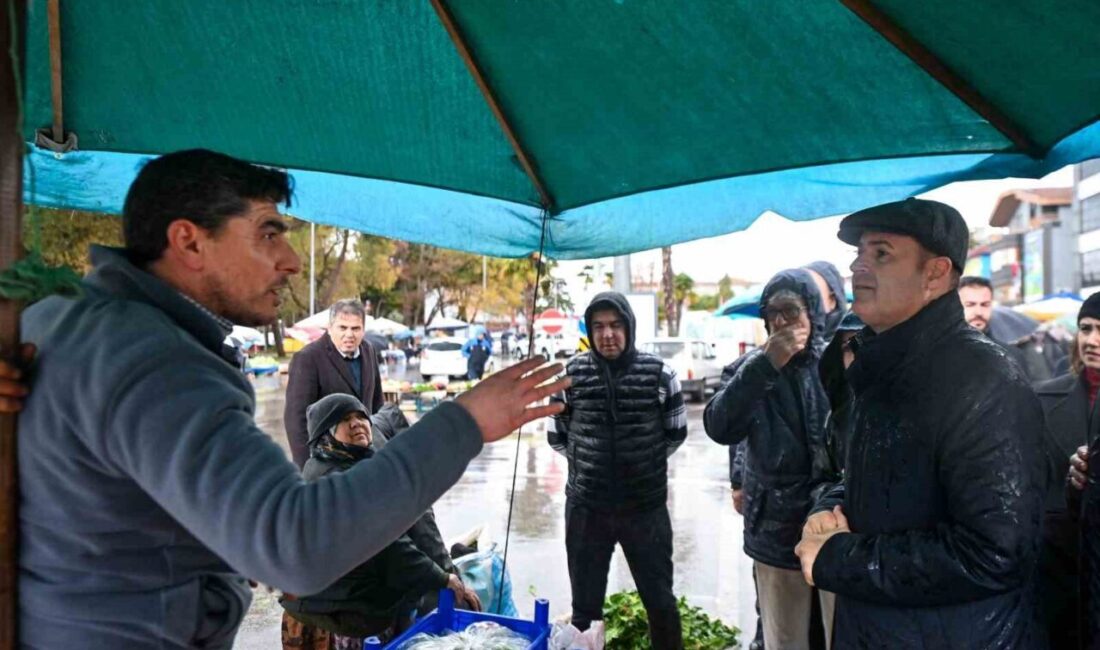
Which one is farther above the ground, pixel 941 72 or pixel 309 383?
pixel 941 72

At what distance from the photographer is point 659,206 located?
3.14 meters

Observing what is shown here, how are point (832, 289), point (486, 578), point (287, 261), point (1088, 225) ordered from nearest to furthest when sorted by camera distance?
point (287, 261) → point (486, 578) → point (832, 289) → point (1088, 225)

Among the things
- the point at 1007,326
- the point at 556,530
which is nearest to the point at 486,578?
the point at 556,530

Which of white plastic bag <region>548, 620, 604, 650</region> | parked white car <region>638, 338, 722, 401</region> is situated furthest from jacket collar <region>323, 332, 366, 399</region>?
parked white car <region>638, 338, 722, 401</region>

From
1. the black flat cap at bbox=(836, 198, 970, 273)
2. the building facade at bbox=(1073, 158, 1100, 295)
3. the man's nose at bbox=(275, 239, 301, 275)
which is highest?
the building facade at bbox=(1073, 158, 1100, 295)

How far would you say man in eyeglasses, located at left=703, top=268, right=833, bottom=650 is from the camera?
3.65m

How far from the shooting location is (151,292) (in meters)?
1.26

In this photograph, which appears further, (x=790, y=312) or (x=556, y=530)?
(x=556, y=530)

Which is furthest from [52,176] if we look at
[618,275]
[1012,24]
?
[618,275]

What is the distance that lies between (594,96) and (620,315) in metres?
2.27

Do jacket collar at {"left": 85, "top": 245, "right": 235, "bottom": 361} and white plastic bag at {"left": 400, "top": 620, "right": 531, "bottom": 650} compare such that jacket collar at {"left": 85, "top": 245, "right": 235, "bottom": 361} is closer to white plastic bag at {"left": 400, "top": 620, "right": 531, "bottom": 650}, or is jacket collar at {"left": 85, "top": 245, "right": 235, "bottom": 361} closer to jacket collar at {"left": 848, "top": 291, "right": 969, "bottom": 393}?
white plastic bag at {"left": 400, "top": 620, "right": 531, "bottom": 650}

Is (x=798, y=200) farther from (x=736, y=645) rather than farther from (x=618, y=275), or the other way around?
(x=618, y=275)

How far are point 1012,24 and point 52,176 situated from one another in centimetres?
337

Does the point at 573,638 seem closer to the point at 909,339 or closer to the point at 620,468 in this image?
the point at 620,468
